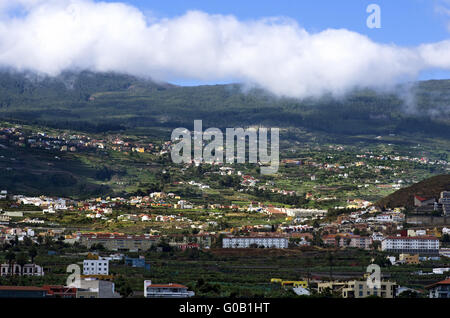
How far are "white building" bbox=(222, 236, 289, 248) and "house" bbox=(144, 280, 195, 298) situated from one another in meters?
21.1

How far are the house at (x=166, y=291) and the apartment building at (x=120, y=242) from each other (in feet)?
65.4

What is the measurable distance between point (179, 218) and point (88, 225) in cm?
784

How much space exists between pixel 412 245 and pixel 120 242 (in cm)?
1910

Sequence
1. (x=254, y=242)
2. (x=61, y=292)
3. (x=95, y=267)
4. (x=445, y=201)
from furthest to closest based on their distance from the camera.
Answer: (x=445, y=201)
(x=254, y=242)
(x=95, y=267)
(x=61, y=292)

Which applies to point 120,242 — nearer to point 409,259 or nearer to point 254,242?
point 254,242

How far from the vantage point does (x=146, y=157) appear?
382 ft

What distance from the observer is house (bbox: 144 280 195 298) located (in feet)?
128

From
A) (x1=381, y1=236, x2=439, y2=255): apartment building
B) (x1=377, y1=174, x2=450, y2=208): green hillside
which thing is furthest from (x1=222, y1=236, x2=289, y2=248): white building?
(x1=377, y1=174, x2=450, y2=208): green hillside

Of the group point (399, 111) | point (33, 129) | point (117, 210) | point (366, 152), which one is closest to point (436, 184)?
point (117, 210)

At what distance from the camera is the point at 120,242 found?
60.8m

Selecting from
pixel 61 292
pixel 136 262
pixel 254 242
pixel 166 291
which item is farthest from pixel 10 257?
pixel 254 242

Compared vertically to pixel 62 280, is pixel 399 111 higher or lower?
higher

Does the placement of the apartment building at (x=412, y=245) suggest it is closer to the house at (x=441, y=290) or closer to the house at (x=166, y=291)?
the house at (x=441, y=290)
